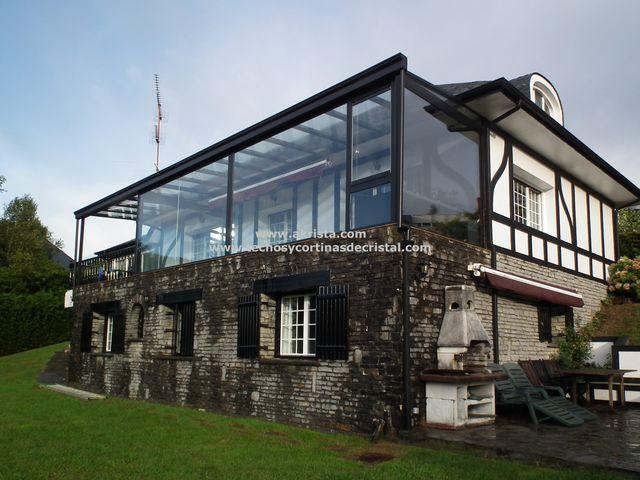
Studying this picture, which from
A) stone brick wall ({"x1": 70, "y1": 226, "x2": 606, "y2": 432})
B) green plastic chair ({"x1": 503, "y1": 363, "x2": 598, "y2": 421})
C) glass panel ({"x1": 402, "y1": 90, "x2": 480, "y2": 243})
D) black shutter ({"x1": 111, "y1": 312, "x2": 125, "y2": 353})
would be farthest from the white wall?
black shutter ({"x1": 111, "y1": 312, "x2": 125, "y2": 353})

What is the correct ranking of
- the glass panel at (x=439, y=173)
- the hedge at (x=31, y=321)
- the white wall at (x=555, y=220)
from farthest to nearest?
1. the hedge at (x=31, y=321)
2. the white wall at (x=555, y=220)
3. the glass panel at (x=439, y=173)

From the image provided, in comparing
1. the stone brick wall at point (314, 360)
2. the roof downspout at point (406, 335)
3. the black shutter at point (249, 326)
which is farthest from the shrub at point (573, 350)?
the black shutter at point (249, 326)

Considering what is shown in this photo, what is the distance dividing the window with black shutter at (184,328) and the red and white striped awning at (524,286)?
5933 millimetres

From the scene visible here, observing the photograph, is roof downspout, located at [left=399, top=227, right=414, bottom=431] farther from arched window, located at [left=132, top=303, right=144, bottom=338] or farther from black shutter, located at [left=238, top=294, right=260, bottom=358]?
arched window, located at [left=132, top=303, right=144, bottom=338]

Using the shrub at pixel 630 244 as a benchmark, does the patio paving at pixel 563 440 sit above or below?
below

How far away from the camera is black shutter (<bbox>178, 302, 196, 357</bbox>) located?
477 inches

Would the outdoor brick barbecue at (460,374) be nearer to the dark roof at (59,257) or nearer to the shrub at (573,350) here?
the shrub at (573,350)

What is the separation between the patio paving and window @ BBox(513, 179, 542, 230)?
4375 millimetres

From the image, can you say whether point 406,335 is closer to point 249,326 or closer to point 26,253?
point 249,326

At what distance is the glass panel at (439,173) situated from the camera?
8570 mm

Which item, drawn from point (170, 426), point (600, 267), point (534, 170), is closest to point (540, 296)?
point (534, 170)

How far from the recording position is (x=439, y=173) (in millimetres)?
9156

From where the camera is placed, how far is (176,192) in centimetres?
1341

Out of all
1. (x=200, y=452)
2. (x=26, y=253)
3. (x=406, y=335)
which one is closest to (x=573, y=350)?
(x=406, y=335)
